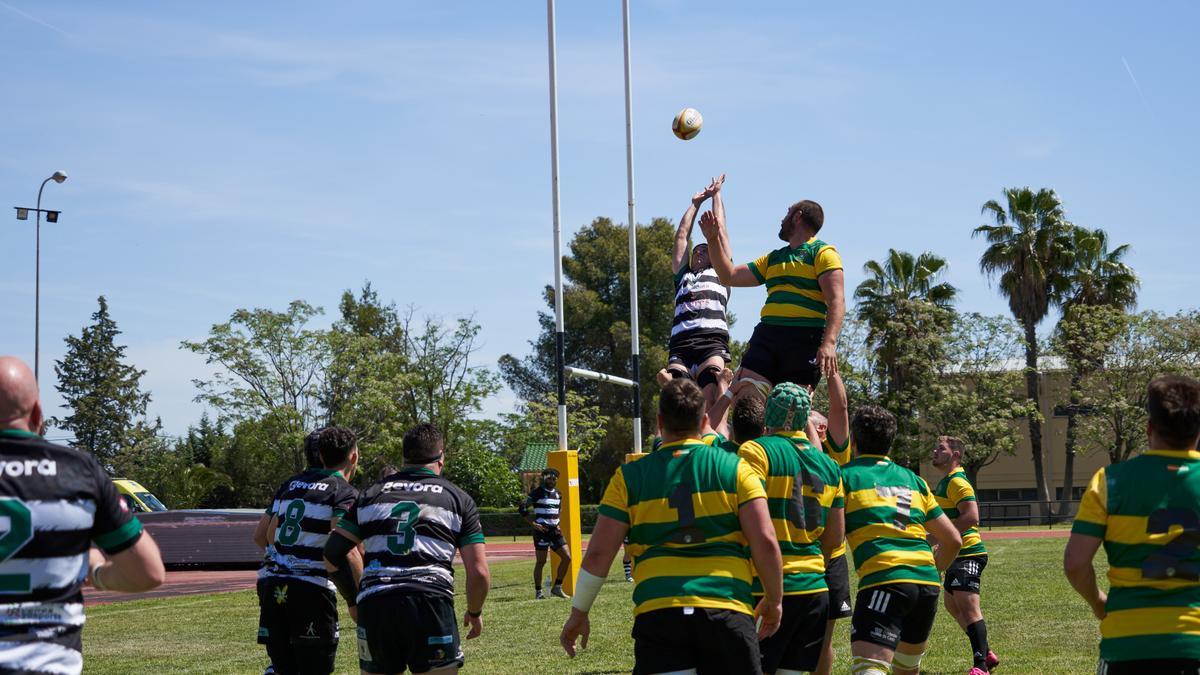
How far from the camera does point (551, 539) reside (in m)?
22.1

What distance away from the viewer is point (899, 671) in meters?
8.71

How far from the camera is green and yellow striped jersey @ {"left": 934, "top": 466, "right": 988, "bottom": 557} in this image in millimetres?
11164

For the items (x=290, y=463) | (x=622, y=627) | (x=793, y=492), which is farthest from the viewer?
(x=290, y=463)

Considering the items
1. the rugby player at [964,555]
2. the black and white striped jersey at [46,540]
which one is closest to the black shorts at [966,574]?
the rugby player at [964,555]

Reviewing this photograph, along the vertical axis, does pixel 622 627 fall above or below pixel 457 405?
below

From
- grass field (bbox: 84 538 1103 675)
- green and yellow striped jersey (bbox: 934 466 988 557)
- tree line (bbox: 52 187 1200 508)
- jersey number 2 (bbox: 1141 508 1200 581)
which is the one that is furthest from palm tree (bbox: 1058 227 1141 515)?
jersey number 2 (bbox: 1141 508 1200 581)

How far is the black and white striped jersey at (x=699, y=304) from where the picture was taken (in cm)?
1041

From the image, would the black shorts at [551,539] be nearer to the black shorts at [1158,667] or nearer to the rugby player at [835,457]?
the rugby player at [835,457]

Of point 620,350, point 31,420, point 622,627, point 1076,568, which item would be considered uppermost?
point 620,350

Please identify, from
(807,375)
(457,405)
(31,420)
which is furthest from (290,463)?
(31,420)

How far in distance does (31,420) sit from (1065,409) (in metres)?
63.4

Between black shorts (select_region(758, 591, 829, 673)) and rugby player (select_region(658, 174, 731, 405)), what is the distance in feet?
9.42

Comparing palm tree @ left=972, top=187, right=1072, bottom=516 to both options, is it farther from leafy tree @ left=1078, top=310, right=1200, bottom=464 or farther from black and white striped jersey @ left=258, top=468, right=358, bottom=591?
black and white striped jersey @ left=258, top=468, right=358, bottom=591

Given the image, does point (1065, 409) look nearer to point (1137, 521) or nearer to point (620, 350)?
point (620, 350)
